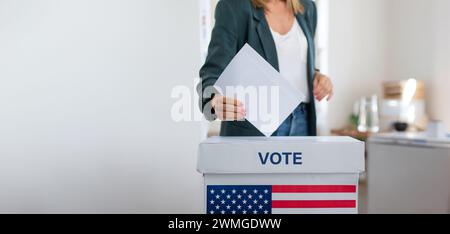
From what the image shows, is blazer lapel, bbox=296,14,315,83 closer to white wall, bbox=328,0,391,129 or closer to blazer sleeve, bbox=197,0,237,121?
blazer sleeve, bbox=197,0,237,121

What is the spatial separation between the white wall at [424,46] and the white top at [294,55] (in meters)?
1.78

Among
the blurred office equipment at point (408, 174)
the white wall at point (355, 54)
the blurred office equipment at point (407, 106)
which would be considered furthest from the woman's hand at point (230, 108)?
the white wall at point (355, 54)

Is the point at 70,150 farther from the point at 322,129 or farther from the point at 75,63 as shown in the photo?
the point at 322,129

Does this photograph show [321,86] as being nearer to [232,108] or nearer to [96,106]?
[232,108]

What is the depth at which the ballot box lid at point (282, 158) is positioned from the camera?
609mm

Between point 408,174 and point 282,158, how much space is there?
1.51m

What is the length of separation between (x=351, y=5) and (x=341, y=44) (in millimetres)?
286

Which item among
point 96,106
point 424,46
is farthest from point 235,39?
point 424,46

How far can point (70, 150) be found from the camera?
0.83 meters

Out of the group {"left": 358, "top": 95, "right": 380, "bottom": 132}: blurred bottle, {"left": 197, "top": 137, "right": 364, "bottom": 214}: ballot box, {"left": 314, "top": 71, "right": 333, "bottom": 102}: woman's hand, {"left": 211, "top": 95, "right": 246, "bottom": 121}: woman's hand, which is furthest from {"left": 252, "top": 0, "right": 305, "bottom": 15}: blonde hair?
{"left": 358, "top": 95, "right": 380, "bottom": 132}: blurred bottle

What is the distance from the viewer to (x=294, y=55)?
2.91 feet

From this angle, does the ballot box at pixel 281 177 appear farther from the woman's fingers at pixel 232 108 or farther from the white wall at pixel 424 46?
the white wall at pixel 424 46

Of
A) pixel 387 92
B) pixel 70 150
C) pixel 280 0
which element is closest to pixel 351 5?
pixel 387 92

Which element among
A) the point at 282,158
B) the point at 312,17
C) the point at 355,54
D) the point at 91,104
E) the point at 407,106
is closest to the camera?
the point at 282,158
